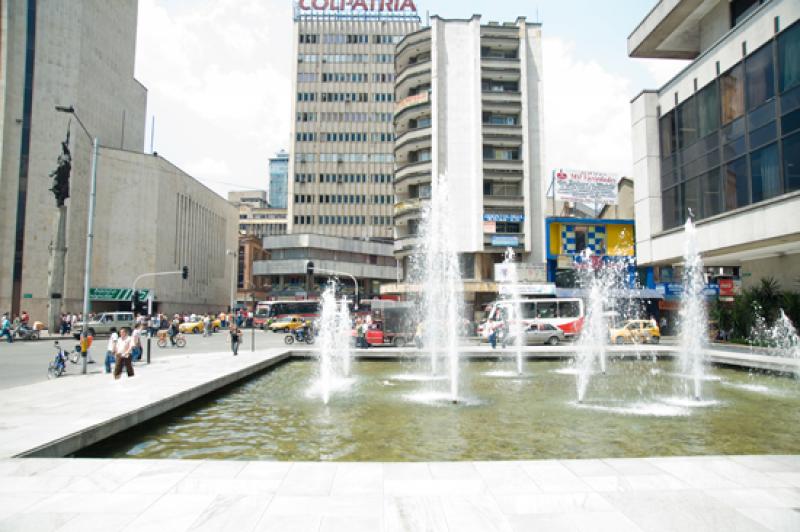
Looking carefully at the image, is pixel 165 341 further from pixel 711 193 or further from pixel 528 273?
pixel 528 273

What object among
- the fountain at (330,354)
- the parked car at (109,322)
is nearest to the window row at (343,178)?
the parked car at (109,322)

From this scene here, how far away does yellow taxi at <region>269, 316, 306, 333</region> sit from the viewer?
154ft

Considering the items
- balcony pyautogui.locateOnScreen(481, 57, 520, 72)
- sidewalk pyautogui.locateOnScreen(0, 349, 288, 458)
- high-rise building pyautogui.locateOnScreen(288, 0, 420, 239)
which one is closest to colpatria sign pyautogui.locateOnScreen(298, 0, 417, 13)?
high-rise building pyautogui.locateOnScreen(288, 0, 420, 239)

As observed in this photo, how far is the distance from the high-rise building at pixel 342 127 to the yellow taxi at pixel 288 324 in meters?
36.4

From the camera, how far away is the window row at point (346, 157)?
8356cm

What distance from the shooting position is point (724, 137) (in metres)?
24.3

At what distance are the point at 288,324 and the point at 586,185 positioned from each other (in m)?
32.8

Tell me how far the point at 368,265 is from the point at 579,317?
49337 millimetres

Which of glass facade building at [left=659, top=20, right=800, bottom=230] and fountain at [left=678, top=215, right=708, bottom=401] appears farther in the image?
glass facade building at [left=659, top=20, right=800, bottom=230]

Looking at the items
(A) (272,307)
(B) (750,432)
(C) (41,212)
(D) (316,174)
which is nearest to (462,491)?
(B) (750,432)

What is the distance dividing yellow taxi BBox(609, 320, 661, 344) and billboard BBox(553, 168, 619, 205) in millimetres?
24010

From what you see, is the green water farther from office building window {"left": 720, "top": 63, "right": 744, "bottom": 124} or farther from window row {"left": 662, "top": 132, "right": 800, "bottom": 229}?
office building window {"left": 720, "top": 63, "right": 744, "bottom": 124}

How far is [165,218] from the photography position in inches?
2458

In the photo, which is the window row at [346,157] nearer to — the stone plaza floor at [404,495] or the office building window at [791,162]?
the office building window at [791,162]
